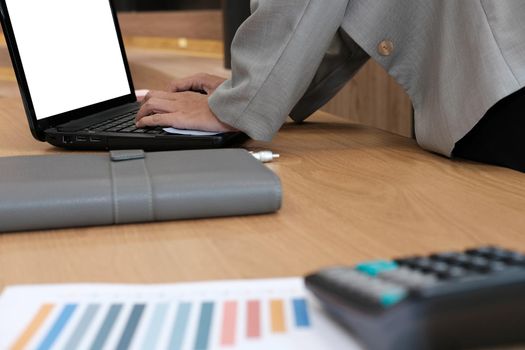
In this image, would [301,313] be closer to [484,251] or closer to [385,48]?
[484,251]

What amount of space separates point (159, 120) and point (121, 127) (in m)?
0.07

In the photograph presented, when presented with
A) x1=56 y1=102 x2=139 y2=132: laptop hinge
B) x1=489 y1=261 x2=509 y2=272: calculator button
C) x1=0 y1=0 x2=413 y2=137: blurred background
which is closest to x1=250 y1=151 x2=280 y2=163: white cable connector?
x1=56 y1=102 x2=139 y2=132: laptop hinge

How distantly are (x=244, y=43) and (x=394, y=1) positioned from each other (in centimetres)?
18

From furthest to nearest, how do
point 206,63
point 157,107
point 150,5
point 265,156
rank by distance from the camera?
point 150,5 < point 206,63 < point 157,107 < point 265,156

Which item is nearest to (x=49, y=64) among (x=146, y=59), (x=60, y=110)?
(x=60, y=110)

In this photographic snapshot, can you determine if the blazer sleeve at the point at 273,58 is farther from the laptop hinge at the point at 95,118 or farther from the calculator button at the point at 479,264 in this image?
the calculator button at the point at 479,264

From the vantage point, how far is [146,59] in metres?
2.83

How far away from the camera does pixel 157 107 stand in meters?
1.04

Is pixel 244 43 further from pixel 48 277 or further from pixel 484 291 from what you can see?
pixel 484 291

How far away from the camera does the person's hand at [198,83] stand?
116cm

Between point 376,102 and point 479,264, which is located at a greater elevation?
point 479,264

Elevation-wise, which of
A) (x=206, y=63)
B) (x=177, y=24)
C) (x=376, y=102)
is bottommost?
(x=376, y=102)

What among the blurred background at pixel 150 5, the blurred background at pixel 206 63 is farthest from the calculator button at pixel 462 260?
the blurred background at pixel 150 5

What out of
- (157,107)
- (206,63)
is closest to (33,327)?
(157,107)
